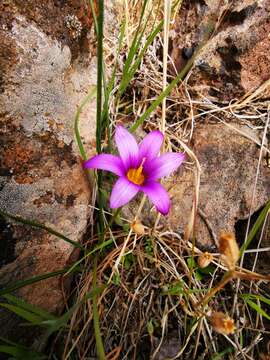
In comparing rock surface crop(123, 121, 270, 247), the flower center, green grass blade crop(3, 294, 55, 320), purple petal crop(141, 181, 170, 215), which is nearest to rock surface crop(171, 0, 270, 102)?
rock surface crop(123, 121, 270, 247)

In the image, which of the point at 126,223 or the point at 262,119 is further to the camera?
the point at 262,119

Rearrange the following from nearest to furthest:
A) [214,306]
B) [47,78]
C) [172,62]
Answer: [47,78], [214,306], [172,62]

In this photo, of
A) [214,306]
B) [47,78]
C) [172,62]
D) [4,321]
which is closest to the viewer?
[4,321]

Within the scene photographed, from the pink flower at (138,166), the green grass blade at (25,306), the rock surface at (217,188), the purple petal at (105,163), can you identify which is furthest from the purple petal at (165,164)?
the green grass blade at (25,306)

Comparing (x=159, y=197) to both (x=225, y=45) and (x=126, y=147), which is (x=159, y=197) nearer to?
(x=126, y=147)

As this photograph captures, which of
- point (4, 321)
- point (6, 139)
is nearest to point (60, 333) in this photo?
point (4, 321)

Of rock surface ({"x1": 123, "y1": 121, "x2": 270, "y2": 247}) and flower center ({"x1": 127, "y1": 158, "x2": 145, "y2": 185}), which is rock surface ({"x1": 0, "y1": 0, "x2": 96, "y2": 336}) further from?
rock surface ({"x1": 123, "y1": 121, "x2": 270, "y2": 247})

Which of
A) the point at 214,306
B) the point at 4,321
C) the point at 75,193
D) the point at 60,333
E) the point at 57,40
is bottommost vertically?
the point at 214,306

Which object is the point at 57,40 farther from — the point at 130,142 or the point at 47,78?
the point at 130,142
